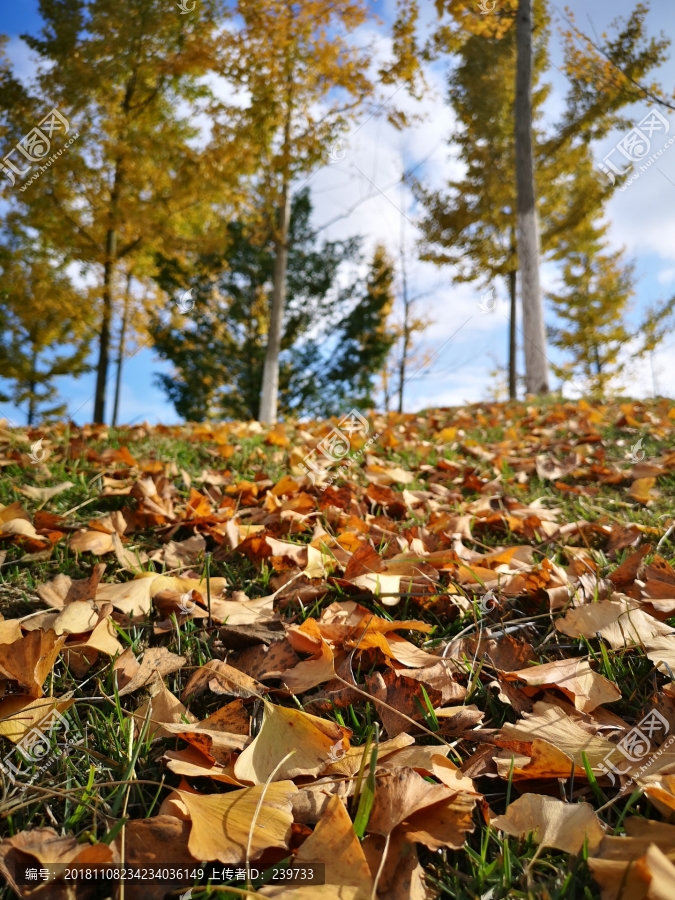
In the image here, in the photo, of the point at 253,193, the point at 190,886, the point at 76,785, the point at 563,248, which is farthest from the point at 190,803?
the point at 563,248

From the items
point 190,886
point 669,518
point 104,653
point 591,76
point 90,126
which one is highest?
point 591,76

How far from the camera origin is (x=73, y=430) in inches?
127

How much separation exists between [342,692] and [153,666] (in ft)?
1.19

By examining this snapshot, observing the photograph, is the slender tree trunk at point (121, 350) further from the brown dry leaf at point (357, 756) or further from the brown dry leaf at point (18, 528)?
the brown dry leaf at point (357, 756)

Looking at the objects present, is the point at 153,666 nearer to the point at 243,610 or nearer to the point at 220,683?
the point at 220,683

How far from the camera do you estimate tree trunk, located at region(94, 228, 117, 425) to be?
9086 millimetres

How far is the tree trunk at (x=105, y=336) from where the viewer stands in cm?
909

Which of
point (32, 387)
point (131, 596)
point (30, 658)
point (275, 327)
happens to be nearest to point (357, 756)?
point (30, 658)

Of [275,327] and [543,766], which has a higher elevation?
[275,327]

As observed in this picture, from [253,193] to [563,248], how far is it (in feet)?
28.4

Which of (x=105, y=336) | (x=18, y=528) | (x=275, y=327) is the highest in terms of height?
(x=105, y=336)

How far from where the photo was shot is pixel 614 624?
1.06 meters

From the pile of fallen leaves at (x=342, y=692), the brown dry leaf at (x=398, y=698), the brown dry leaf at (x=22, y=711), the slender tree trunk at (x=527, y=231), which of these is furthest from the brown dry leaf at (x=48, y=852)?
the slender tree trunk at (x=527, y=231)

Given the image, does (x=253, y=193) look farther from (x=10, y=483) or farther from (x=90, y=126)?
(x=10, y=483)
